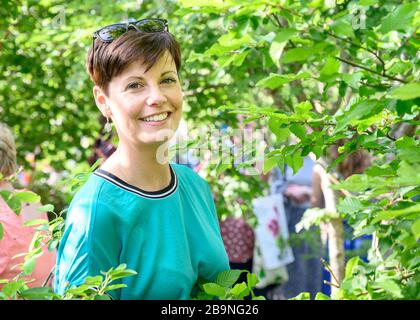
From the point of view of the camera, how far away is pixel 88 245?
84.4 inches

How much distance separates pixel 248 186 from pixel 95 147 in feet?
4.72

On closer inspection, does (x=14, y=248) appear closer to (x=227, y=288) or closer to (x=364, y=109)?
(x=227, y=288)

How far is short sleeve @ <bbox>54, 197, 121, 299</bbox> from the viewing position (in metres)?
2.13

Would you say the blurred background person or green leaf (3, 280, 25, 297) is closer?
green leaf (3, 280, 25, 297)

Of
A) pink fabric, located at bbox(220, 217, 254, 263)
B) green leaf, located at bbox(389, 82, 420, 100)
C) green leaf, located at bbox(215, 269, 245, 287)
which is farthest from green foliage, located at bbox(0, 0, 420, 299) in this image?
pink fabric, located at bbox(220, 217, 254, 263)

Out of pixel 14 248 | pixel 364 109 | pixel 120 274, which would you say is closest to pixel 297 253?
pixel 14 248

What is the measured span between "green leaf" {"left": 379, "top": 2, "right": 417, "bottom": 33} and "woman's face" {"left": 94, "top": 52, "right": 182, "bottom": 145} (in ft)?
2.61

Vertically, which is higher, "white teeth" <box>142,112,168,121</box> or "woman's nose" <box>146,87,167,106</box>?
"woman's nose" <box>146,87,167,106</box>

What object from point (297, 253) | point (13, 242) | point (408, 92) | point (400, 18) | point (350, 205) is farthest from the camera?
point (297, 253)

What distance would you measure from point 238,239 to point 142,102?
393 cm

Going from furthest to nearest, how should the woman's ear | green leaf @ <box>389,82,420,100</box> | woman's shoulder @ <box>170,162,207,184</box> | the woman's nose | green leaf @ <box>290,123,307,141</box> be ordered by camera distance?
1. woman's shoulder @ <box>170,162,207,184</box>
2. the woman's ear
3. the woman's nose
4. green leaf @ <box>290,123,307,141</box>
5. green leaf @ <box>389,82,420,100</box>

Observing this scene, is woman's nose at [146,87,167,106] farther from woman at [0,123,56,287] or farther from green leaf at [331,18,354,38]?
woman at [0,123,56,287]

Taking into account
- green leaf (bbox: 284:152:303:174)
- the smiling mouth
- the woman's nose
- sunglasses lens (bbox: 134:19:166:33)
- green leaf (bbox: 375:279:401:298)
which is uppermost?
sunglasses lens (bbox: 134:19:166:33)
